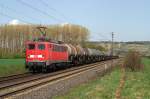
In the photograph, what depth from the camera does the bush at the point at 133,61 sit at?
40.0 meters

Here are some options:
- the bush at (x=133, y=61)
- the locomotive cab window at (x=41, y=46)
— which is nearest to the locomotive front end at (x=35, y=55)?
the locomotive cab window at (x=41, y=46)

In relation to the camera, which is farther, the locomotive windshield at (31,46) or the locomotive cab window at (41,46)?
the locomotive windshield at (31,46)

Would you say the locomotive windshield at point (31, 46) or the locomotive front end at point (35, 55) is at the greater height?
the locomotive windshield at point (31, 46)

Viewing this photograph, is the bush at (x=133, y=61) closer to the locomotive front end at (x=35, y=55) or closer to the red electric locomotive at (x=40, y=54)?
the red electric locomotive at (x=40, y=54)

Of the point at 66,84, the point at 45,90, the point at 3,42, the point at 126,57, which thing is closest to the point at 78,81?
the point at 66,84

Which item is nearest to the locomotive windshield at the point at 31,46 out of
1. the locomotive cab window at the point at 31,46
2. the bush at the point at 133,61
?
the locomotive cab window at the point at 31,46

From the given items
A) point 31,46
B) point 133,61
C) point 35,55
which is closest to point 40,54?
point 35,55

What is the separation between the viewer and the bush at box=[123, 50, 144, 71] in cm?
4000

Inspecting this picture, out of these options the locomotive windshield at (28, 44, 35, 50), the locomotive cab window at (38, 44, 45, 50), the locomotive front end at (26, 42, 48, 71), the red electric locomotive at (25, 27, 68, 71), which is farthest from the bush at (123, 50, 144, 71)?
the locomotive windshield at (28, 44, 35, 50)

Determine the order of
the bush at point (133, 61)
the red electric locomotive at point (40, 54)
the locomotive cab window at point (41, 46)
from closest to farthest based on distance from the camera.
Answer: the red electric locomotive at point (40, 54)
the locomotive cab window at point (41, 46)
the bush at point (133, 61)

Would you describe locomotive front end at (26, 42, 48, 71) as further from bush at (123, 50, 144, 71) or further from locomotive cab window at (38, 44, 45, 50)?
bush at (123, 50, 144, 71)

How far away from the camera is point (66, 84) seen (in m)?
19.7

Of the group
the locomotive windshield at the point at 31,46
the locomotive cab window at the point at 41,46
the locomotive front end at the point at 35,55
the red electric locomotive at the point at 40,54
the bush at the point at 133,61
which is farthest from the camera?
the bush at the point at 133,61

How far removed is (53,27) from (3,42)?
19.2 metres
